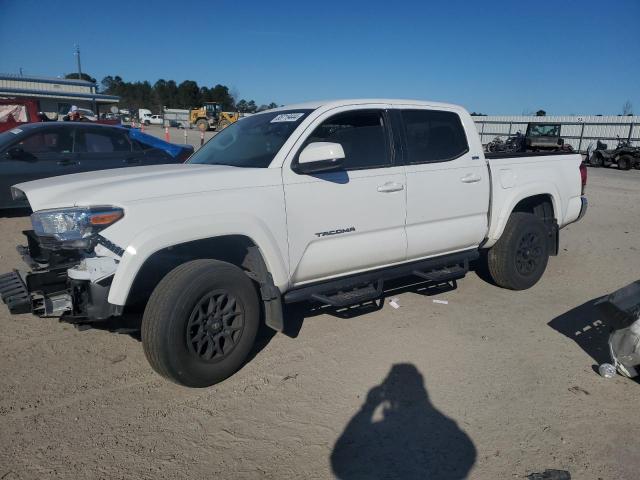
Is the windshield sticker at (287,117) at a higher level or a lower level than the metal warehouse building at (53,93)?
lower

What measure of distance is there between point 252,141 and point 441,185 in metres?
1.77

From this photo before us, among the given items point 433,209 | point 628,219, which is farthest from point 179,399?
point 628,219

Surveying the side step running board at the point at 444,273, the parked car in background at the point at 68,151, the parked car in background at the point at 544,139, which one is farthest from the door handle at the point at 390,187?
the parked car in background at the point at 544,139

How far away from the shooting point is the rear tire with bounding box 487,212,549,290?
512 centimetres

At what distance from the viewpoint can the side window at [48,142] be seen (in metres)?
7.86

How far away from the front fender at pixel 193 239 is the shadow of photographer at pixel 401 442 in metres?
1.15

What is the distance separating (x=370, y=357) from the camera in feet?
12.5

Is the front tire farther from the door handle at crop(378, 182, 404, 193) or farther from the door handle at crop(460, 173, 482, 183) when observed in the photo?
the door handle at crop(460, 173, 482, 183)

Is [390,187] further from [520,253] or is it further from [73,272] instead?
[73,272]

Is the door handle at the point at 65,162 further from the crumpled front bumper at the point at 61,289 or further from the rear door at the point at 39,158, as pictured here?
the crumpled front bumper at the point at 61,289

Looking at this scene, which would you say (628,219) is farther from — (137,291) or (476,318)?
(137,291)

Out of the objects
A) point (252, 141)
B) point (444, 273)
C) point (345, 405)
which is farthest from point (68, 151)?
point (345, 405)

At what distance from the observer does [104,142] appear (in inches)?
329

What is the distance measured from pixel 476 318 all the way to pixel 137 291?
10.3 ft
